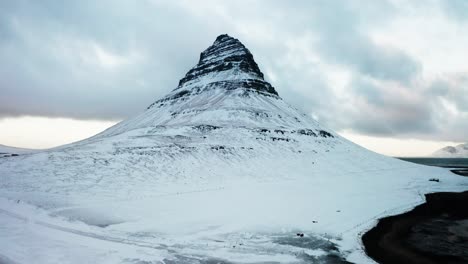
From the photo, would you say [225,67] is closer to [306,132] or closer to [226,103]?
[226,103]

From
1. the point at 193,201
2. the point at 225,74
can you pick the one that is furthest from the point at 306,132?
the point at 193,201

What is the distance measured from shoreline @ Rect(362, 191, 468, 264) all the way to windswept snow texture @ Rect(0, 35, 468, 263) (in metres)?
1.47

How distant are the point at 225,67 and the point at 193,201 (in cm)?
13443

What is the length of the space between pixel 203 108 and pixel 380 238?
331ft

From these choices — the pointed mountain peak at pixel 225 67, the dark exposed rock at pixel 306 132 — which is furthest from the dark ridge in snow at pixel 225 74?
the dark exposed rock at pixel 306 132

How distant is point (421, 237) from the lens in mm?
24422

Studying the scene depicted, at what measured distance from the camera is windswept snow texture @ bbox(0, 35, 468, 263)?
2048 centimetres

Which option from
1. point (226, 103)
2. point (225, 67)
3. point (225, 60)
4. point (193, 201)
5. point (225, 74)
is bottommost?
point (193, 201)

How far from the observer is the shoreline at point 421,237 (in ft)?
65.4

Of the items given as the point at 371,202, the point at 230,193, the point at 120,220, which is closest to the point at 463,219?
the point at 371,202

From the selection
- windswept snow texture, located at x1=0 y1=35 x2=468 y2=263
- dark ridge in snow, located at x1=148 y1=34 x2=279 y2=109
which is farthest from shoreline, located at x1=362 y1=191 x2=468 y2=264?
dark ridge in snow, located at x1=148 y1=34 x2=279 y2=109

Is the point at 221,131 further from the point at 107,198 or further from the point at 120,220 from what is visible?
the point at 120,220

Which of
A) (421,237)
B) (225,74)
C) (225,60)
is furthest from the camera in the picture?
(225,60)

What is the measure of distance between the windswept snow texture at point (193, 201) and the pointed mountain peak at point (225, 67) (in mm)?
64856
